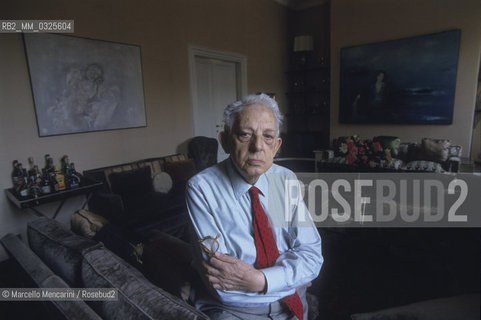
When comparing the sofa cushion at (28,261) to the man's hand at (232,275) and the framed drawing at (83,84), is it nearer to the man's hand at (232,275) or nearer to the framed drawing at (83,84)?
the man's hand at (232,275)

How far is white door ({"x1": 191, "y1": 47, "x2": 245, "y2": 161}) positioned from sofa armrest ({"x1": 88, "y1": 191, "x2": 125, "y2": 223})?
188 cm

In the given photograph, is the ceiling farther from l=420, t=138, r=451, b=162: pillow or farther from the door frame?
l=420, t=138, r=451, b=162: pillow

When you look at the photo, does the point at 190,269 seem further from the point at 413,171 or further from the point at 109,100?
the point at 413,171

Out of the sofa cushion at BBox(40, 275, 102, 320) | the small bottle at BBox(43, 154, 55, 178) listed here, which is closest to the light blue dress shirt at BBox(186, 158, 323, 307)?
the sofa cushion at BBox(40, 275, 102, 320)

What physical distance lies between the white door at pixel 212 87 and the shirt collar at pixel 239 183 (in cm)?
324

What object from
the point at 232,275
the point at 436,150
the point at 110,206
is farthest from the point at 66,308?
the point at 436,150

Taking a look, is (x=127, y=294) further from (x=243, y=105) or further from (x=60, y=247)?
(x=243, y=105)

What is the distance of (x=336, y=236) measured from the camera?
2.64 m

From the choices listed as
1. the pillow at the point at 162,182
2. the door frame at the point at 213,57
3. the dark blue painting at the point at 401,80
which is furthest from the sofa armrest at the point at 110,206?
the dark blue painting at the point at 401,80

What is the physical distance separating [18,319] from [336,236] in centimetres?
263

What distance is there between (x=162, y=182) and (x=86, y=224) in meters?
1.61

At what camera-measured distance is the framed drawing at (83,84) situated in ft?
8.68

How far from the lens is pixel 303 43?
5.66 metres

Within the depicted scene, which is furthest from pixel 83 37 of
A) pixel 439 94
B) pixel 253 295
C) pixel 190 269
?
pixel 439 94
